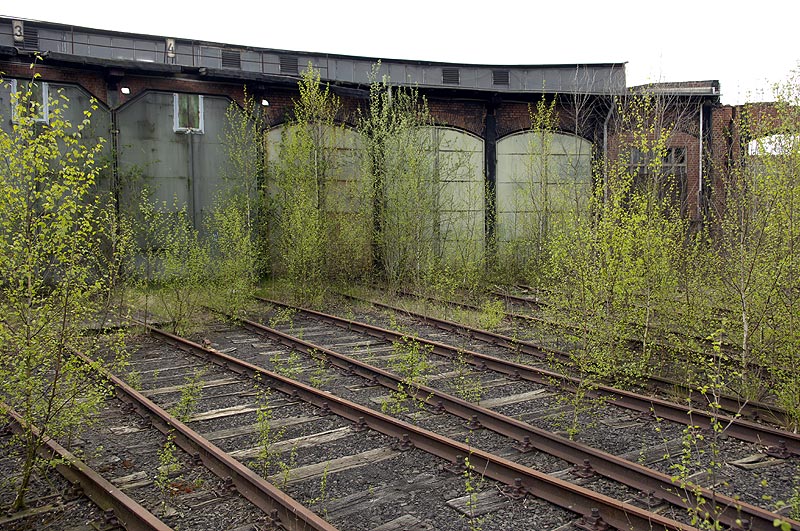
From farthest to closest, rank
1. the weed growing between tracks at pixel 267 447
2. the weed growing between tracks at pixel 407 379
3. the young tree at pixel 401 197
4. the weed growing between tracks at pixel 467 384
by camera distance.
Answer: the young tree at pixel 401 197, the weed growing between tracks at pixel 467 384, the weed growing between tracks at pixel 407 379, the weed growing between tracks at pixel 267 447

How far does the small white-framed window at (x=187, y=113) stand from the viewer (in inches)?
765

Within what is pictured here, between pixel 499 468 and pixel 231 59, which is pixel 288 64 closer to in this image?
pixel 231 59

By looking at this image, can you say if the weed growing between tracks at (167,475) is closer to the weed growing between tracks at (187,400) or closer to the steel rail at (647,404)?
the weed growing between tracks at (187,400)

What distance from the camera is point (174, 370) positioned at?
10039 millimetres

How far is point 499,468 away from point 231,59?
3262 cm

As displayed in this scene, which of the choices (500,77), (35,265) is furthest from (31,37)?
(35,265)

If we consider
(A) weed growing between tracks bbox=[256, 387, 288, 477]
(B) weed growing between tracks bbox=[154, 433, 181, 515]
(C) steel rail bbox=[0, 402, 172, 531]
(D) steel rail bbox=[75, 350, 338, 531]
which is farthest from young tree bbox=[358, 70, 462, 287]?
(C) steel rail bbox=[0, 402, 172, 531]

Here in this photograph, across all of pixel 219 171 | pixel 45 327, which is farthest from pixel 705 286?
pixel 219 171

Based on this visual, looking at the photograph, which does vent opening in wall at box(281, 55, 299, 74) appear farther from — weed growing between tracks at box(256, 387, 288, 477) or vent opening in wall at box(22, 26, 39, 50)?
weed growing between tracks at box(256, 387, 288, 477)

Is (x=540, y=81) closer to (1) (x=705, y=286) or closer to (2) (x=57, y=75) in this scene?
(2) (x=57, y=75)

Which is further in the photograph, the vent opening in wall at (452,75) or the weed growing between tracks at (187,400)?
the vent opening in wall at (452,75)

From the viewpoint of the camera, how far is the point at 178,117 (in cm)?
1945

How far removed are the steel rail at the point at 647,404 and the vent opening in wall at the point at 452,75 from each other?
2746 centimetres

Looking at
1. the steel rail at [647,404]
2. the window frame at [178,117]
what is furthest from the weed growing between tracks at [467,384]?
the window frame at [178,117]
